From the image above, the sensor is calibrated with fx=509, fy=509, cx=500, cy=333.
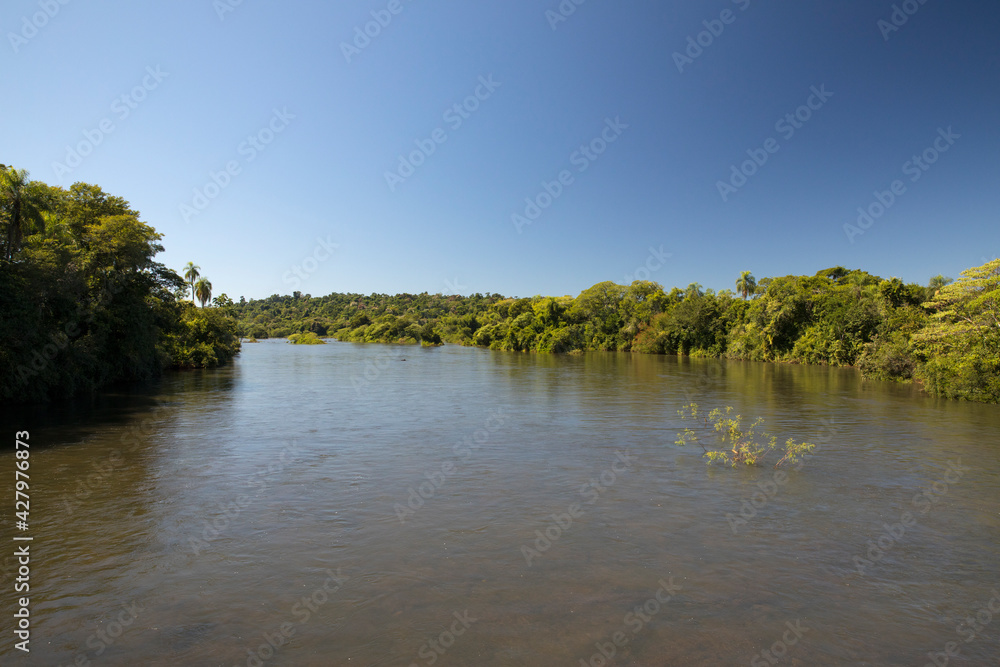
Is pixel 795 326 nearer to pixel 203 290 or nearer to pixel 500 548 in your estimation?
pixel 500 548

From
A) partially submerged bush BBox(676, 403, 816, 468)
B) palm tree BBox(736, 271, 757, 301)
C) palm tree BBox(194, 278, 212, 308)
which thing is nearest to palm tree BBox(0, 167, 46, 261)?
partially submerged bush BBox(676, 403, 816, 468)

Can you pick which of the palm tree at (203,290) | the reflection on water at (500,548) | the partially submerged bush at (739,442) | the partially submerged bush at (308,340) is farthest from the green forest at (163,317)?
the partially submerged bush at (308,340)

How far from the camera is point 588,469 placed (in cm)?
1291

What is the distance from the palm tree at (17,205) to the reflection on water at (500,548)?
10.1 m

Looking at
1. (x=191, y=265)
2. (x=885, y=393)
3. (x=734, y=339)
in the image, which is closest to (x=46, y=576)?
(x=885, y=393)

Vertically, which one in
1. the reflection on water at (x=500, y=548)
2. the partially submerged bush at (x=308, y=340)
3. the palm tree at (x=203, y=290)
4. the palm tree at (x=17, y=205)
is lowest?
the reflection on water at (x=500, y=548)

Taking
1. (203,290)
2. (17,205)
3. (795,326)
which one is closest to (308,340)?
(203,290)

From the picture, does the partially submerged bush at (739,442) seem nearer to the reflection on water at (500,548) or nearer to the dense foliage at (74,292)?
the reflection on water at (500,548)

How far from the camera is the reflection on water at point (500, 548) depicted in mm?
5750

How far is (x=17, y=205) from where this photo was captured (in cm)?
2188

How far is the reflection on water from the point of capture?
575 centimetres

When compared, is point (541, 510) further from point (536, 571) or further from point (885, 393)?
point (885, 393)

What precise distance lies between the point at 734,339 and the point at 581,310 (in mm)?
30620

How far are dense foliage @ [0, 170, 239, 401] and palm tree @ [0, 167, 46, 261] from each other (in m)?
0.03
